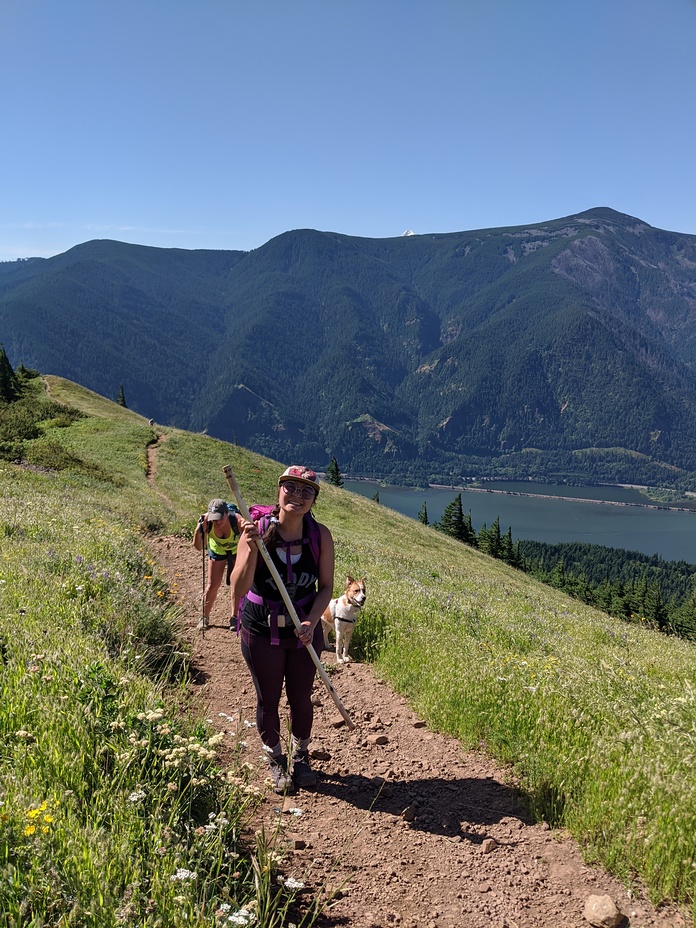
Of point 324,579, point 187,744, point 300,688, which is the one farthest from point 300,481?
A: point 187,744

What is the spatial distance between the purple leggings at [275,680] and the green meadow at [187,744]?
288mm

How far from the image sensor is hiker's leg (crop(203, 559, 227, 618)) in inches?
364

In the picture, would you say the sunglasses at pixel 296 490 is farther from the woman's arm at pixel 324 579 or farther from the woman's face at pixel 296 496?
the woman's arm at pixel 324 579

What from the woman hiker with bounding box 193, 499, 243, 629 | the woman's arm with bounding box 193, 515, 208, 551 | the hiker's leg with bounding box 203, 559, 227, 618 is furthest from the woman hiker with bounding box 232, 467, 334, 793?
the woman's arm with bounding box 193, 515, 208, 551

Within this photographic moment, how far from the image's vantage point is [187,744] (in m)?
3.81

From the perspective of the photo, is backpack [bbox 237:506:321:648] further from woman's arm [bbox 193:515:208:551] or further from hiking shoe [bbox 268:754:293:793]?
woman's arm [bbox 193:515:208:551]

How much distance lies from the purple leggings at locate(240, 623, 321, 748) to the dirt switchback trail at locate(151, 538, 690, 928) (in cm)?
39

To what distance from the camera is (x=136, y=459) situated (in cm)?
3428

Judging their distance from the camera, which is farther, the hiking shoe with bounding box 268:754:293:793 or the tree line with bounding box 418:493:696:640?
the tree line with bounding box 418:493:696:640

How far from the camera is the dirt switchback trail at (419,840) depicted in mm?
3590

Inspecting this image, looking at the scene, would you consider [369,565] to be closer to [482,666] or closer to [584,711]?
[482,666]

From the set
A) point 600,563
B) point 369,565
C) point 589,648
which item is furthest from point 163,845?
point 600,563

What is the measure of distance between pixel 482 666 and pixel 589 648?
4.10 meters

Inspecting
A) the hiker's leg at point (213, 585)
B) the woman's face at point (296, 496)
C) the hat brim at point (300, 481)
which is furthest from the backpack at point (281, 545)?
the hiker's leg at point (213, 585)
